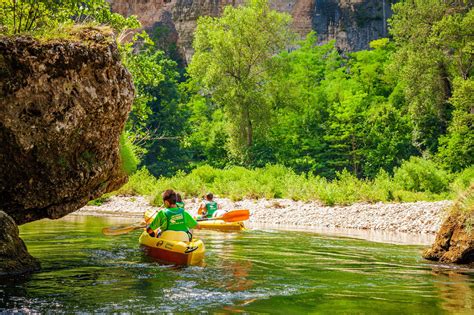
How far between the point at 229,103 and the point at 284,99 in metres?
3.54

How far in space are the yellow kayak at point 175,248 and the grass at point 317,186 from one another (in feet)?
42.9

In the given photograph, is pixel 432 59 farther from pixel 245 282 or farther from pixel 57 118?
pixel 57 118

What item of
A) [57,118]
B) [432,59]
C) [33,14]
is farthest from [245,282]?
[432,59]

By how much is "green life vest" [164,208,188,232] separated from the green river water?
676 mm

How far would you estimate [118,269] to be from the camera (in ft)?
28.1

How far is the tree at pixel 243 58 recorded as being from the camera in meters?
37.4

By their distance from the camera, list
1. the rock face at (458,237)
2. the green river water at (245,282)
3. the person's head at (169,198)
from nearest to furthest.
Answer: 1. the green river water at (245,282)
2. the rock face at (458,237)
3. the person's head at (169,198)

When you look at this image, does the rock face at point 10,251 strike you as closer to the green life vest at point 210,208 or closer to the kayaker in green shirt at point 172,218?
the kayaker in green shirt at point 172,218

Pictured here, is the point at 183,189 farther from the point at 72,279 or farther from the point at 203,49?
the point at 72,279

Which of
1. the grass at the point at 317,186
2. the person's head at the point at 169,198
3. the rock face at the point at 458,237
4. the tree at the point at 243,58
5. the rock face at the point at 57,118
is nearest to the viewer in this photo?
the rock face at the point at 57,118

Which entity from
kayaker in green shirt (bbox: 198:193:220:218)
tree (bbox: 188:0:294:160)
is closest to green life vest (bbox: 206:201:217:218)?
kayaker in green shirt (bbox: 198:193:220:218)

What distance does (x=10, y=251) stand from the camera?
746 cm

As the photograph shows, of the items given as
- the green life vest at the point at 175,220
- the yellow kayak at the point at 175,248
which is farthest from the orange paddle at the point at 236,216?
the green life vest at the point at 175,220

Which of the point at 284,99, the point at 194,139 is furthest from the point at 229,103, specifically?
the point at 194,139
